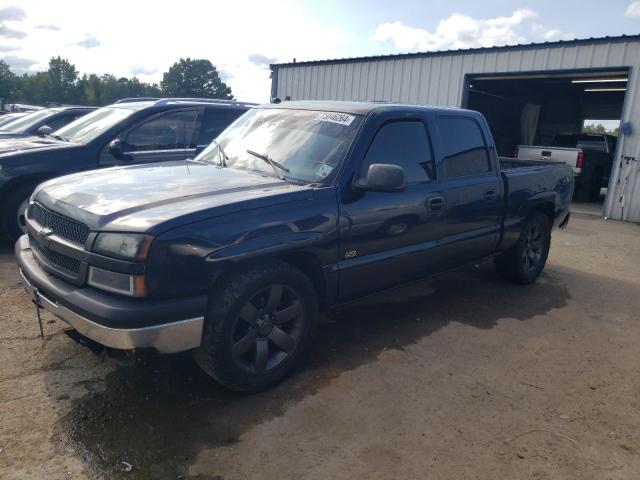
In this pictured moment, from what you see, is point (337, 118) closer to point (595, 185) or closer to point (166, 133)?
point (166, 133)

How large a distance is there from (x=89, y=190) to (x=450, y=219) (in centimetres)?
276

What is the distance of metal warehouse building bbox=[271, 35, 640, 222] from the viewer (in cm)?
1086

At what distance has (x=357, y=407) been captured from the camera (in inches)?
122

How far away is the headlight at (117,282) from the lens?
2566 mm

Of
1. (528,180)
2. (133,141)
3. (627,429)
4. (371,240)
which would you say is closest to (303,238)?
(371,240)

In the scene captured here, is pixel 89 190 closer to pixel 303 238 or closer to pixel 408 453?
pixel 303 238

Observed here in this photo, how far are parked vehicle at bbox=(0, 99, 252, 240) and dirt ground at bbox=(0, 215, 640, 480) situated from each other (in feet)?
4.63

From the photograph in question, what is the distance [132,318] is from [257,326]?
80 centimetres

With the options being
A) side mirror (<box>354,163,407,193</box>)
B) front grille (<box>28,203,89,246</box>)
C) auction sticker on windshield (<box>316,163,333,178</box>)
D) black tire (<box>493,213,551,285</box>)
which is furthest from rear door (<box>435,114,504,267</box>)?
front grille (<box>28,203,89,246</box>)

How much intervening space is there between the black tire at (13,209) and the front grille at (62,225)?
2.65 metres

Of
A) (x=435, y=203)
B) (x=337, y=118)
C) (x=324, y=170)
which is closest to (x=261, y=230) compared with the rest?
(x=324, y=170)

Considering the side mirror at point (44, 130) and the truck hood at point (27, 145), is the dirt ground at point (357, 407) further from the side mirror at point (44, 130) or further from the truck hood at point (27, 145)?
the side mirror at point (44, 130)

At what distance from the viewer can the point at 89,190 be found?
10.4ft

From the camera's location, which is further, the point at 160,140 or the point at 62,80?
the point at 62,80
